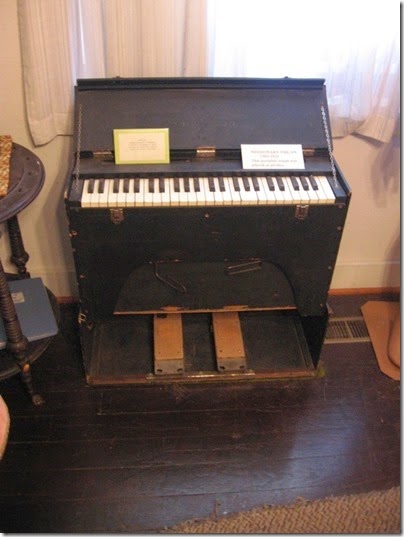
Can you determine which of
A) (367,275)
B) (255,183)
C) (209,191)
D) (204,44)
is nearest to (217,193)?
(209,191)

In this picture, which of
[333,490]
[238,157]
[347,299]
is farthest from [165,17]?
[333,490]

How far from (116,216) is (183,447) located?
0.79m

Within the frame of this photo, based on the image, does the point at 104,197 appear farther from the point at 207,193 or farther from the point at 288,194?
the point at 288,194

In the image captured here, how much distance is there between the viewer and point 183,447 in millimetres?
1627

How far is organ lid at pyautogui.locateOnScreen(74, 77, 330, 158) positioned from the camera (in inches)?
60.0

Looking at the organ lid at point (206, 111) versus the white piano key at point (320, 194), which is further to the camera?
the organ lid at point (206, 111)

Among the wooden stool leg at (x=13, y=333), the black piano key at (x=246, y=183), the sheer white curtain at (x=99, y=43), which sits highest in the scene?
the sheer white curtain at (x=99, y=43)

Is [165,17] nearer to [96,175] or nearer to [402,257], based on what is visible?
[96,175]

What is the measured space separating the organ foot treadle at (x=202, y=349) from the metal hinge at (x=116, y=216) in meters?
0.50

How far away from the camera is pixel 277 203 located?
142cm

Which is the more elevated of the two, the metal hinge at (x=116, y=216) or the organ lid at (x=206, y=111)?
the organ lid at (x=206, y=111)

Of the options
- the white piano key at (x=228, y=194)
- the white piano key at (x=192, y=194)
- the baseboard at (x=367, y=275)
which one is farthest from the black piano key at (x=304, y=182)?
the baseboard at (x=367, y=275)

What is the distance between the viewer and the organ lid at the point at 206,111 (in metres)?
1.52

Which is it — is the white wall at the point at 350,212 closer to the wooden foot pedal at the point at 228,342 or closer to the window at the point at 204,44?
the window at the point at 204,44
